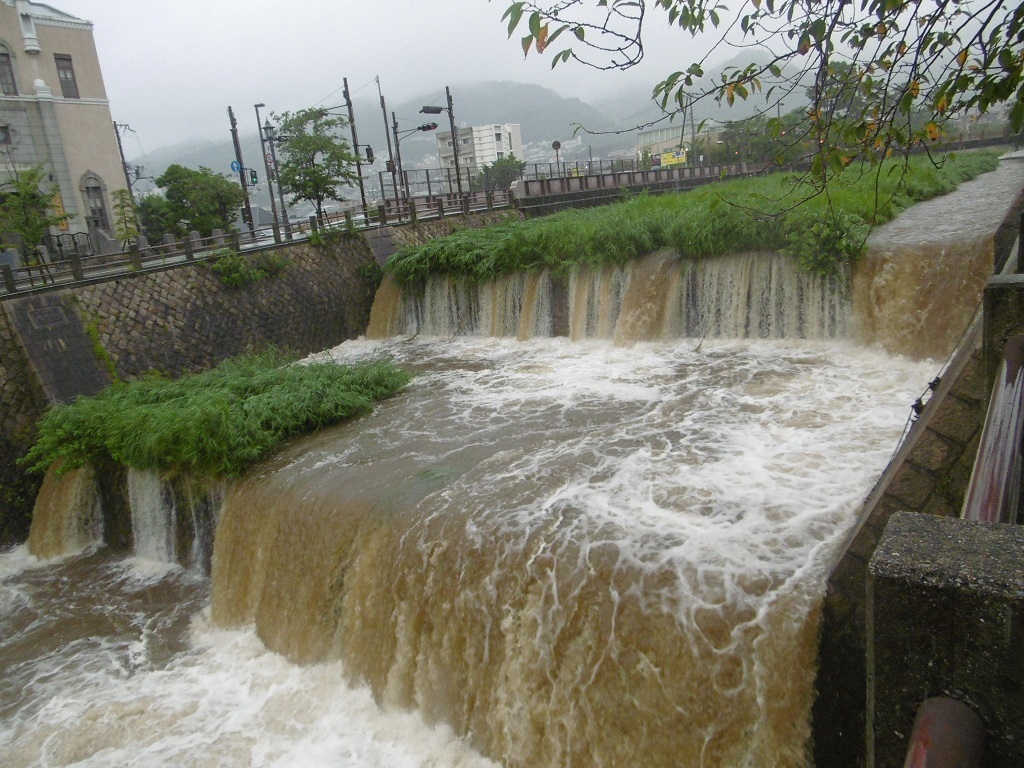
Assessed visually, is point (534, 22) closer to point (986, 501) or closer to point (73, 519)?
point (986, 501)

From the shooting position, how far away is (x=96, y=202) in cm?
2623

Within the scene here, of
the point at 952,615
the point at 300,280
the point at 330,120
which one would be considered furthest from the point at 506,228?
the point at 952,615

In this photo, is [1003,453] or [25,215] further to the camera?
[25,215]

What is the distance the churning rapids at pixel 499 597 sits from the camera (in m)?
4.67

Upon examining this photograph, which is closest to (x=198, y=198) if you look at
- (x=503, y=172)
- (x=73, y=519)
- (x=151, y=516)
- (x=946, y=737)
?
(x=73, y=519)

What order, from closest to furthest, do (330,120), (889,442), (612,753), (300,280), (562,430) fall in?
(612,753) < (889,442) < (562,430) < (300,280) < (330,120)

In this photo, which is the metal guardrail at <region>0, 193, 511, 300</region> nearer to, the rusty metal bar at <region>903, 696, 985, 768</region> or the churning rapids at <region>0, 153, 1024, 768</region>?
the churning rapids at <region>0, 153, 1024, 768</region>

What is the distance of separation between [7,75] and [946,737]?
102 feet

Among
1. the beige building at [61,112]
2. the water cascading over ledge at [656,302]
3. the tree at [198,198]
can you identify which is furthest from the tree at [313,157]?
the water cascading over ledge at [656,302]

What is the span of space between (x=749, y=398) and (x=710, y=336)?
3.03 m

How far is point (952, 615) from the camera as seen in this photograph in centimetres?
149

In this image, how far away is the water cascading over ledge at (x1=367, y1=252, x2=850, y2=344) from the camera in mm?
10469

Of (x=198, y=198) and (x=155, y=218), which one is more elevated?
(x=198, y=198)

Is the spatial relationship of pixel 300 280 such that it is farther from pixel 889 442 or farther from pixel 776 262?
pixel 889 442
